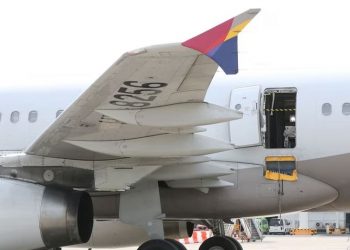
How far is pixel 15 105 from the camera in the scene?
12.5 meters

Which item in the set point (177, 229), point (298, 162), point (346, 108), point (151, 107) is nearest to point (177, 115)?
point (151, 107)

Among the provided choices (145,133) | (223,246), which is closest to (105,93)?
(145,133)

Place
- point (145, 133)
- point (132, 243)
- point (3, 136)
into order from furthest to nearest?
point (132, 243)
point (3, 136)
point (145, 133)

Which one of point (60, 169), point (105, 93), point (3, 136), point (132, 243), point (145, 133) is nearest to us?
point (105, 93)

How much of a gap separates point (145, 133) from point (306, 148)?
2.88 m

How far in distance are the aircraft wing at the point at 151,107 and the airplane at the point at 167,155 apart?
0.02 metres

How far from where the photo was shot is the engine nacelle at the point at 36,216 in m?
10.3

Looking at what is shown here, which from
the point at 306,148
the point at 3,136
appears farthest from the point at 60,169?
the point at 306,148

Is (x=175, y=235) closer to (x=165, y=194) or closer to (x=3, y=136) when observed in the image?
(x=165, y=194)

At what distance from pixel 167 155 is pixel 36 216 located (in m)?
2.16

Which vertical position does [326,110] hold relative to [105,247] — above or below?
above

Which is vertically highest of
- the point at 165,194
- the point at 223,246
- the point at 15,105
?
the point at 15,105

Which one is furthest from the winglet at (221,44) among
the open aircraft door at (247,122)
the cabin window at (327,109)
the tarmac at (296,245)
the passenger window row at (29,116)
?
the tarmac at (296,245)

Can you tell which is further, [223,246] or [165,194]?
[223,246]
